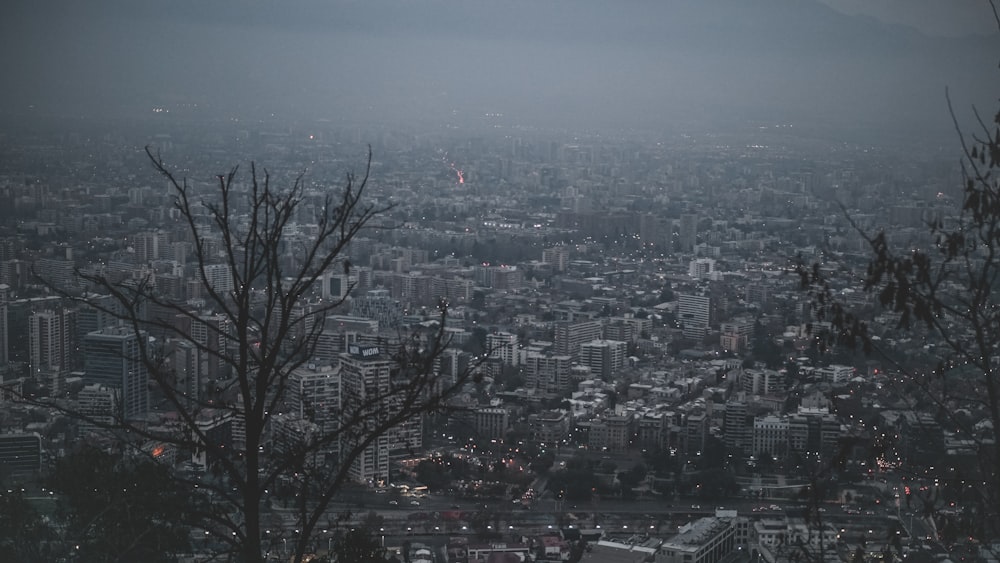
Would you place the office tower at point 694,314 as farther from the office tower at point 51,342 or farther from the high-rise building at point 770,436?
the office tower at point 51,342

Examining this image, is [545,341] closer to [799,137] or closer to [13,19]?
[799,137]

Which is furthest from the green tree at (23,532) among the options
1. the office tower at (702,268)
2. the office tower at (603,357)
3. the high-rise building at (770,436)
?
the office tower at (702,268)

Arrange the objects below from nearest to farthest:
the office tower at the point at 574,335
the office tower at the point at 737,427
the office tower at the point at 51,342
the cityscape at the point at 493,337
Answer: the cityscape at the point at 493,337, the office tower at the point at 51,342, the office tower at the point at 737,427, the office tower at the point at 574,335

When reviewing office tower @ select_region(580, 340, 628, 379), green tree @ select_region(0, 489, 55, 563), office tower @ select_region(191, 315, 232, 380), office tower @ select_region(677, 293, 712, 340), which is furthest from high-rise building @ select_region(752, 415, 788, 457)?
green tree @ select_region(0, 489, 55, 563)

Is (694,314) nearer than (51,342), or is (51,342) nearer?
(51,342)

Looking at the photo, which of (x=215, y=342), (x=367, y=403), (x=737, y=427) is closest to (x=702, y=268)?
(x=737, y=427)

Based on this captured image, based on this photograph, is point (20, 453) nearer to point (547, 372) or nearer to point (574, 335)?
point (547, 372)
